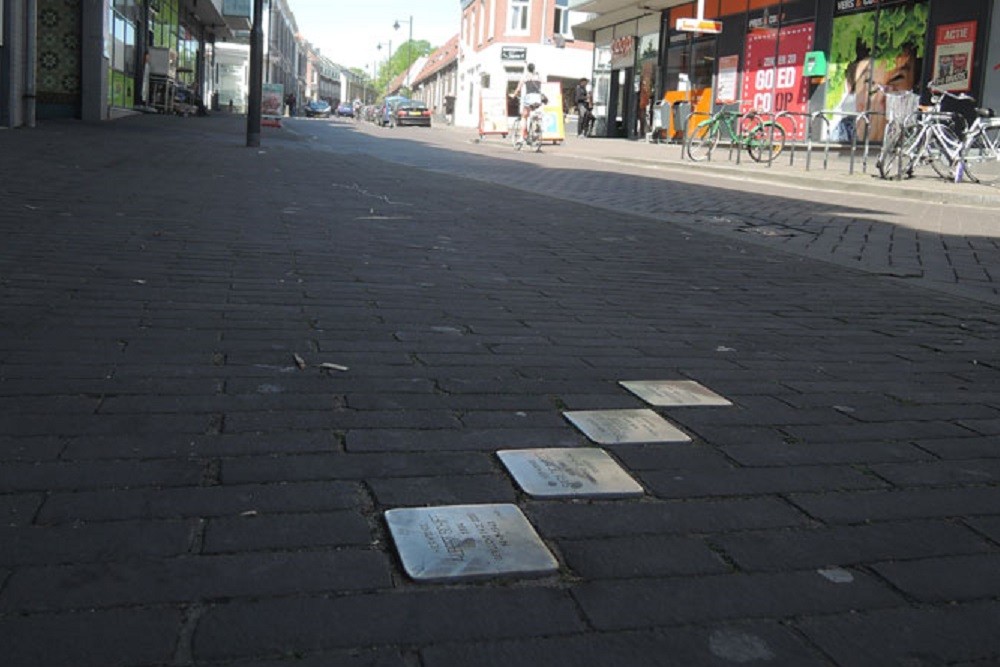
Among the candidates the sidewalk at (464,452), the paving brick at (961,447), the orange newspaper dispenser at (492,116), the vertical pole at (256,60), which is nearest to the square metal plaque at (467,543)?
the sidewalk at (464,452)

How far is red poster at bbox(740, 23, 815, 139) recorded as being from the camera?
23.5 metres

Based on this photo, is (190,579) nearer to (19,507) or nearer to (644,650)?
(19,507)

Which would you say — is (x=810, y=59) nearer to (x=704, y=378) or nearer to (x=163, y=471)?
(x=704, y=378)

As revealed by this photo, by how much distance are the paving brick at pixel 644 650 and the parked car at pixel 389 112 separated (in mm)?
51106

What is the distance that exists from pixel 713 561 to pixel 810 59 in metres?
23.1

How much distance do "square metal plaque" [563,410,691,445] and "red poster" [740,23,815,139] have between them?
21.0 meters

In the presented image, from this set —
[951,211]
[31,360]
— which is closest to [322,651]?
[31,360]

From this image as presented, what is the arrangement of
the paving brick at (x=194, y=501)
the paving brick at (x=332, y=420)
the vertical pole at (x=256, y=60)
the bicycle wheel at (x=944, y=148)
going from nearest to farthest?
the paving brick at (x=194, y=501) → the paving brick at (x=332, y=420) → the bicycle wheel at (x=944, y=148) → the vertical pole at (x=256, y=60)

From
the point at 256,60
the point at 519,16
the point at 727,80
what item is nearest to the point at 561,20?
the point at 519,16

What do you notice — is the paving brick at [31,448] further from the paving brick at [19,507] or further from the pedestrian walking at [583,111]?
the pedestrian walking at [583,111]

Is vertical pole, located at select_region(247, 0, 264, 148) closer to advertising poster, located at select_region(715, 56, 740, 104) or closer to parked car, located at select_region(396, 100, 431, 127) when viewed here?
advertising poster, located at select_region(715, 56, 740, 104)

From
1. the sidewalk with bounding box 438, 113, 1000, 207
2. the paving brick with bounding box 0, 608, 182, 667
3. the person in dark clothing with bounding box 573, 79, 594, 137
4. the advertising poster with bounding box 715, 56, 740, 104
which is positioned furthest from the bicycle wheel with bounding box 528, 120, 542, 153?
the paving brick with bounding box 0, 608, 182, 667

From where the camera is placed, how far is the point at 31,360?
344cm

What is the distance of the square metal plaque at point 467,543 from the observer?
2010 mm
